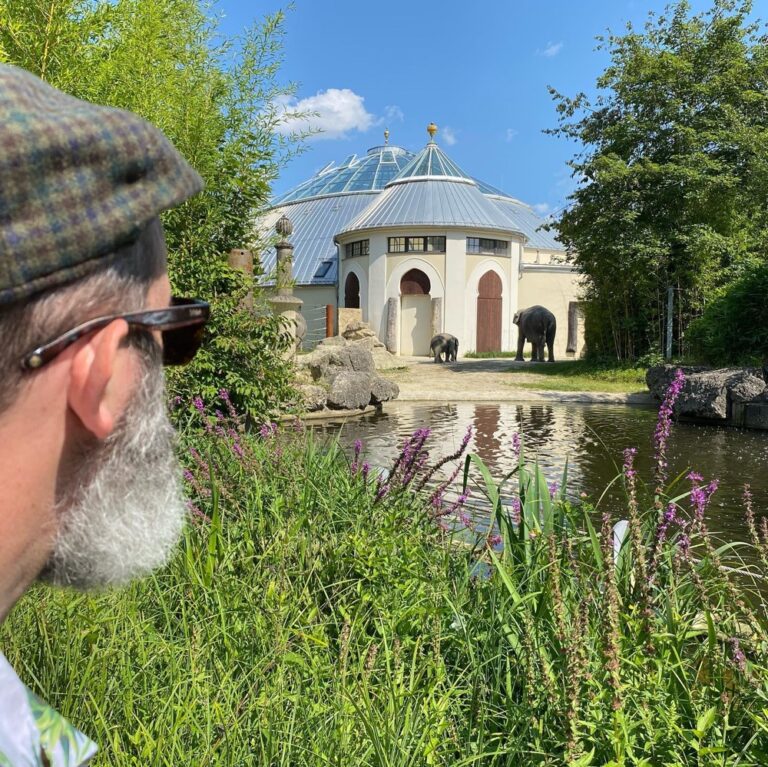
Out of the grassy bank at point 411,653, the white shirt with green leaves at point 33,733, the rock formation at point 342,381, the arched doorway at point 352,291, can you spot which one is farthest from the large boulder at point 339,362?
the arched doorway at point 352,291

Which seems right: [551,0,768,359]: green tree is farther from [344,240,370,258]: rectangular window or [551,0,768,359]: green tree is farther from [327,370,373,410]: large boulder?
[344,240,370,258]: rectangular window

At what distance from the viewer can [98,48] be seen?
15.6 feet

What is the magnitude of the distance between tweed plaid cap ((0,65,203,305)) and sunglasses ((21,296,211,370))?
0.06 meters

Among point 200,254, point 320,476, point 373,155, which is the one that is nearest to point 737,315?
point 200,254

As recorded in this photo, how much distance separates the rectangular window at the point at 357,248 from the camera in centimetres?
3362

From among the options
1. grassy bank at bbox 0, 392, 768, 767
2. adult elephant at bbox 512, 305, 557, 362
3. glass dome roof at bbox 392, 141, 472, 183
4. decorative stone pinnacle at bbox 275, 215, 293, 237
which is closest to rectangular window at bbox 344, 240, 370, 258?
glass dome roof at bbox 392, 141, 472, 183

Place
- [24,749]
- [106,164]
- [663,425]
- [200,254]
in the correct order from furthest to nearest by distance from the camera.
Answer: [200,254]
[663,425]
[24,749]
[106,164]

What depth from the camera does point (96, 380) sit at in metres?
0.81

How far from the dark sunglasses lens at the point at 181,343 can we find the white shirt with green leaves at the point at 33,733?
447 mm

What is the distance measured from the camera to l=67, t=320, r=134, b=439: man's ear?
797 mm

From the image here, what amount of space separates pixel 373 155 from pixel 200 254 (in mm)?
48556

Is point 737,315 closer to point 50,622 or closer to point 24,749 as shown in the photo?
point 50,622

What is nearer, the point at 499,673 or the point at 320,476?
the point at 499,673

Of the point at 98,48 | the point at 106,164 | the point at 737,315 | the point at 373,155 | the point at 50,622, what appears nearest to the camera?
the point at 106,164
